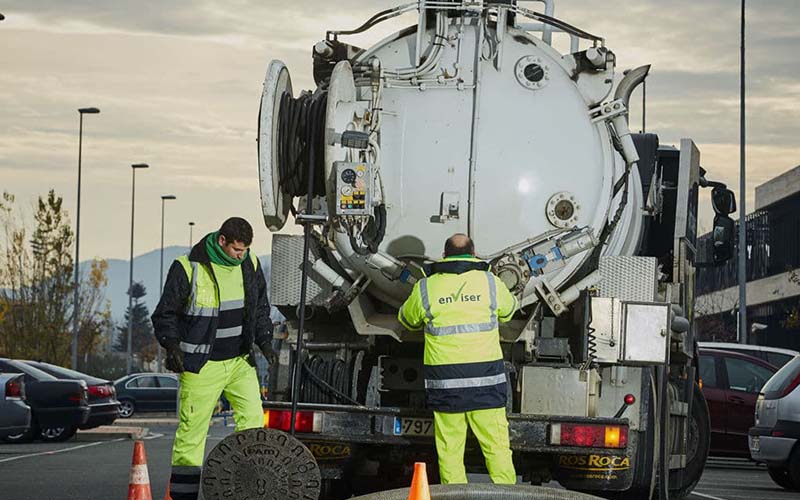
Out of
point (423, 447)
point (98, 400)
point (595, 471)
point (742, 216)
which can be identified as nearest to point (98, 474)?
point (423, 447)

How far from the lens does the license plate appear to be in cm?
1021

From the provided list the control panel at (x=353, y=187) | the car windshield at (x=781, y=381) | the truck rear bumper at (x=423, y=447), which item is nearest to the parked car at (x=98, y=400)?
the car windshield at (x=781, y=381)

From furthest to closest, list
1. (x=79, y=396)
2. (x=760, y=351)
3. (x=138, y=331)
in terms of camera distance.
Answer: (x=138, y=331), (x=79, y=396), (x=760, y=351)

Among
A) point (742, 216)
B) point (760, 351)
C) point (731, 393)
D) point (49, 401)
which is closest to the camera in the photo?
point (731, 393)

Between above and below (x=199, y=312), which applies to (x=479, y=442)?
below

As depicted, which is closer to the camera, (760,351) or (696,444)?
(696,444)

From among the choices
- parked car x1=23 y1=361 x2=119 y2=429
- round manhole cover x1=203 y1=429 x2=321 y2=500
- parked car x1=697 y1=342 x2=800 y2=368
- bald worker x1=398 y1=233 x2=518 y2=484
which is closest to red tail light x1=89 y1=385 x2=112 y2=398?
parked car x1=23 y1=361 x2=119 y2=429

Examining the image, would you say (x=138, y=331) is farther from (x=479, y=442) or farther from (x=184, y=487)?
(x=479, y=442)

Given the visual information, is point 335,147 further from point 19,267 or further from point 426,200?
point 19,267

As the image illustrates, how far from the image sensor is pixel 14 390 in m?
24.1

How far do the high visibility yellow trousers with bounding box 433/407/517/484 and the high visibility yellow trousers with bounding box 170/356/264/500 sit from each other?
126 cm

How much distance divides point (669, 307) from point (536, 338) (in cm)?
83

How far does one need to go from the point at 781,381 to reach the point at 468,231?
Result: 27.8 feet

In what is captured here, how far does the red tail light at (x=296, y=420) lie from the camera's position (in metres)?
10.3
